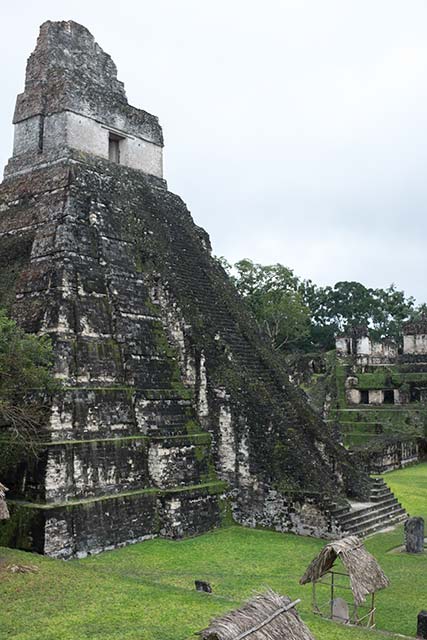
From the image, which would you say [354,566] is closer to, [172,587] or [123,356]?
[172,587]

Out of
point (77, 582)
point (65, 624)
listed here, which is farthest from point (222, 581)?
point (65, 624)

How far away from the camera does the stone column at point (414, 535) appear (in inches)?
430

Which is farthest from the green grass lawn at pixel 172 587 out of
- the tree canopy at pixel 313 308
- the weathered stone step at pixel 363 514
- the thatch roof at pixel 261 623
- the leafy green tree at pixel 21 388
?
the tree canopy at pixel 313 308

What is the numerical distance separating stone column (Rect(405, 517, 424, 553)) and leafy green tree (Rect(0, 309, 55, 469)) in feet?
21.2

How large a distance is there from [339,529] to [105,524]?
4.24 m

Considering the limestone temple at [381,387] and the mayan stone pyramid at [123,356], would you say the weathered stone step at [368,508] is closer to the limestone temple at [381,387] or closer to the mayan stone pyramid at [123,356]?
the mayan stone pyramid at [123,356]

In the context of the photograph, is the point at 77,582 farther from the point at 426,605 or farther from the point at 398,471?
the point at 398,471

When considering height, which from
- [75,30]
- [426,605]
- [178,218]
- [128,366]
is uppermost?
[75,30]

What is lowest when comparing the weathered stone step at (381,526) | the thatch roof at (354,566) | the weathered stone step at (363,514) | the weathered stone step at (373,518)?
the weathered stone step at (381,526)

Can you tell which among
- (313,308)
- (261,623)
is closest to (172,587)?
(261,623)

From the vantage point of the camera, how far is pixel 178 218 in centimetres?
1695

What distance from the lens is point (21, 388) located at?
415 inches

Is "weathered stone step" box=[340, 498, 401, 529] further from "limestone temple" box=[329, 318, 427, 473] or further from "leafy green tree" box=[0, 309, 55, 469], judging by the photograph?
"limestone temple" box=[329, 318, 427, 473]

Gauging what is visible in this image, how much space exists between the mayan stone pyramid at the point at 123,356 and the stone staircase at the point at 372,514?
0.41 metres
